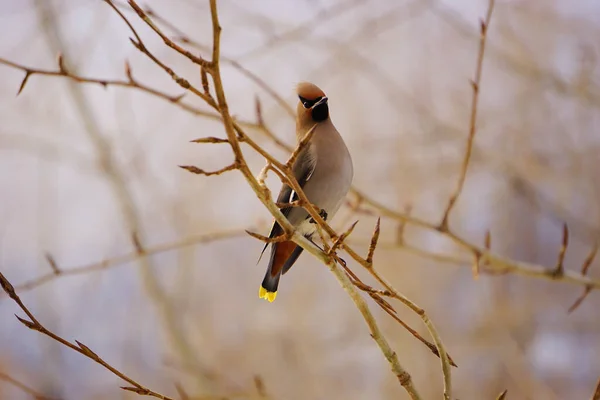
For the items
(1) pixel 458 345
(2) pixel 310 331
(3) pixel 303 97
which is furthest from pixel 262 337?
(3) pixel 303 97

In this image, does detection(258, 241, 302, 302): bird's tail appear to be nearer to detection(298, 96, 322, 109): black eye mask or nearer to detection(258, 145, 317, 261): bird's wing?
detection(258, 145, 317, 261): bird's wing

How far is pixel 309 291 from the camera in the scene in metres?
4.57

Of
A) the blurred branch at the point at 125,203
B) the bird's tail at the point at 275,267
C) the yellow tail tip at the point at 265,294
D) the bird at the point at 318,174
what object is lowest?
the yellow tail tip at the point at 265,294

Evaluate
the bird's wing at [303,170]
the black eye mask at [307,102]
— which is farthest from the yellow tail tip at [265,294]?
the black eye mask at [307,102]

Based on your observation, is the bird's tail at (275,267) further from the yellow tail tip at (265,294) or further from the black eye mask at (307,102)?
the black eye mask at (307,102)

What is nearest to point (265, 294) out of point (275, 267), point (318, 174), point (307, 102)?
point (275, 267)

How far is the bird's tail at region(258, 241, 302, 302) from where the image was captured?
5.84ft

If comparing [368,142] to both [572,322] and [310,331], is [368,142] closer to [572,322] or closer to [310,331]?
[310,331]

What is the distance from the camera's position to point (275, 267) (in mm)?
1822

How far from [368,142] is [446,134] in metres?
0.68

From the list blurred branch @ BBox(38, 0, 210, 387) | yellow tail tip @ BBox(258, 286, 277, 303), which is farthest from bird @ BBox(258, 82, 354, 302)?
blurred branch @ BBox(38, 0, 210, 387)

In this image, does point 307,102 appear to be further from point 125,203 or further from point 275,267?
point 125,203

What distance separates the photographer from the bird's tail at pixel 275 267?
1780 mm

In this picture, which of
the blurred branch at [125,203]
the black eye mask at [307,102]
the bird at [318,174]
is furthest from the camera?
the blurred branch at [125,203]
